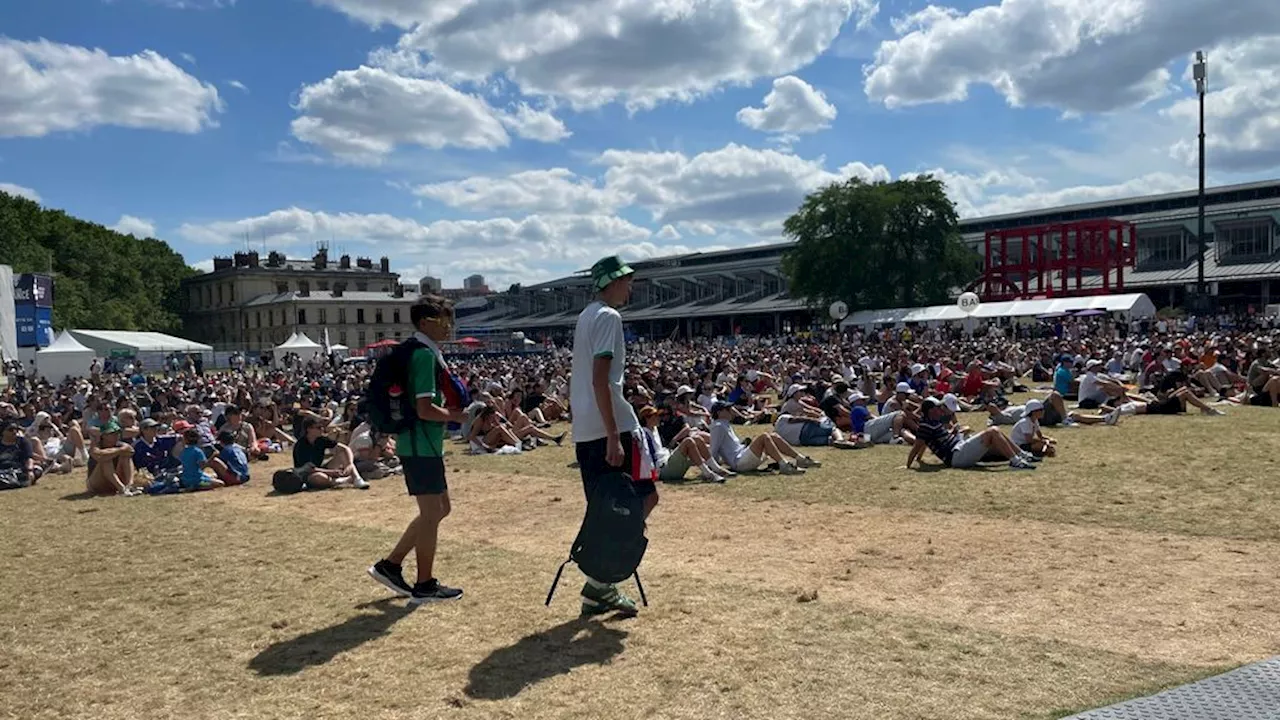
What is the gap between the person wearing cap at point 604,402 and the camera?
182 inches

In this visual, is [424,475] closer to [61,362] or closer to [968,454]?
[968,454]

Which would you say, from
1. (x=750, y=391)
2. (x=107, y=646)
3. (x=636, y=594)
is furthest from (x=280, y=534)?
(x=750, y=391)

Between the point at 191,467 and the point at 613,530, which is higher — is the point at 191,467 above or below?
below

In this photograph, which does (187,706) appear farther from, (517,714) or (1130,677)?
(1130,677)

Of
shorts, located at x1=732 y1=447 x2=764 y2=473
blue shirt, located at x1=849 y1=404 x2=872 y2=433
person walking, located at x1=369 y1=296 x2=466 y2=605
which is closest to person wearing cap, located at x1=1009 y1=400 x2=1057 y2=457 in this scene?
blue shirt, located at x1=849 y1=404 x2=872 y2=433

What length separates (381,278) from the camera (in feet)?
350

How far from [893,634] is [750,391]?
1479cm

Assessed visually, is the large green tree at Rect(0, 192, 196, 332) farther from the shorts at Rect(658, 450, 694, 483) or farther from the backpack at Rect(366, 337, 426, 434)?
the backpack at Rect(366, 337, 426, 434)

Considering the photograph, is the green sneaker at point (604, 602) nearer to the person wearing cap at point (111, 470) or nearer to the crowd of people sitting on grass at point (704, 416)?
the crowd of people sitting on grass at point (704, 416)

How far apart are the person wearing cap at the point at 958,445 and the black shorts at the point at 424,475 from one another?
684cm

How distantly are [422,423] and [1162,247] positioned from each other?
64.9 meters

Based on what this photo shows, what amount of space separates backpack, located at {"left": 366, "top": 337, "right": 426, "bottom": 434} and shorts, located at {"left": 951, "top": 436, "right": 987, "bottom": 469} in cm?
708

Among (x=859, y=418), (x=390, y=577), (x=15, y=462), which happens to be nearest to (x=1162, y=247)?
(x=859, y=418)

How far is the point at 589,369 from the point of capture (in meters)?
4.73
